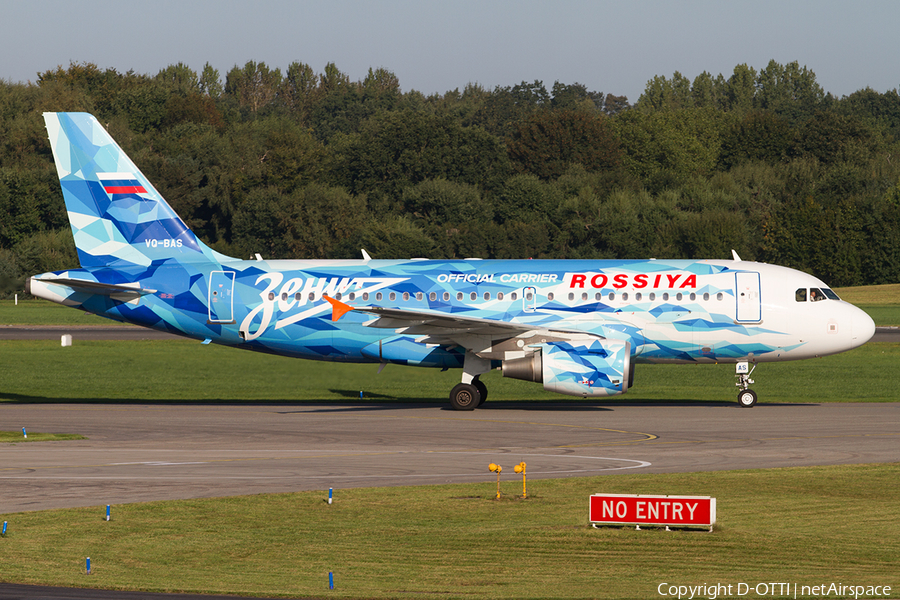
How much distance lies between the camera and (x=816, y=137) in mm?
148000

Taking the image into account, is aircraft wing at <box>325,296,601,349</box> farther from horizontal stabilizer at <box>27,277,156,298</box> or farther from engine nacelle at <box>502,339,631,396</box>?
horizontal stabilizer at <box>27,277,156,298</box>

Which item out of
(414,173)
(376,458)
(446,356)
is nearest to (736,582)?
(376,458)

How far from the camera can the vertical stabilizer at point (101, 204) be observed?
39062 millimetres

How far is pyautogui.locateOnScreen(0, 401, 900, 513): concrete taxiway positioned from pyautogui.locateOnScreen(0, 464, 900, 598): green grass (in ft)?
6.32

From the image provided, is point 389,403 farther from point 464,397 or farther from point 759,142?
point 759,142

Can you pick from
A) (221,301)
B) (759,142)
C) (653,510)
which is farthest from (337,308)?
(759,142)

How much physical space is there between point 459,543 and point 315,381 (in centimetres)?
2060

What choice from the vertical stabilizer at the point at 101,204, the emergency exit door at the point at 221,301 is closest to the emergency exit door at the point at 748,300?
the emergency exit door at the point at 221,301

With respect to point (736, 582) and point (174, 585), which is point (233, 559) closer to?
point (174, 585)

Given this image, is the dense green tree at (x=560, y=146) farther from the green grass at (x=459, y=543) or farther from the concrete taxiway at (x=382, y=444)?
the green grass at (x=459, y=543)

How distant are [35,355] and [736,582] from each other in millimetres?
50837

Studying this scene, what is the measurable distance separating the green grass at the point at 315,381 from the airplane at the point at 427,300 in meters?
1.48

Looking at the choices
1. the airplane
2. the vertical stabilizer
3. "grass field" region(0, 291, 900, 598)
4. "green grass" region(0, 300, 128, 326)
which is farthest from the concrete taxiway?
"green grass" region(0, 300, 128, 326)

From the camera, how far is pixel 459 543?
17906mm
